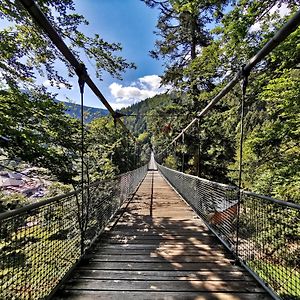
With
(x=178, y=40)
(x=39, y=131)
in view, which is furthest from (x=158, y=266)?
(x=178, y=40)

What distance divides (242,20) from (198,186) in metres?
2.63

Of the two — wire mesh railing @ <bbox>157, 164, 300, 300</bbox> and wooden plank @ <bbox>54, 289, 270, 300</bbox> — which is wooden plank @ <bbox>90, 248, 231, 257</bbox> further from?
wooden plank @ <bbox>54, 289, 270, 300</bbox>

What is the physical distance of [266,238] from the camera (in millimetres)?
2090

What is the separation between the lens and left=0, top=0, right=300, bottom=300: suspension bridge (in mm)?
1637

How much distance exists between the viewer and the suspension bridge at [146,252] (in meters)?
1.64

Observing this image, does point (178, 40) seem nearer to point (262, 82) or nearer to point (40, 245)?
point (262, 82)

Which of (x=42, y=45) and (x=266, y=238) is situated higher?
(x=42, y=45)

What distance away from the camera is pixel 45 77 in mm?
4270

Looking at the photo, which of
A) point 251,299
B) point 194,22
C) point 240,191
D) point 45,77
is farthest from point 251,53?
point 194,22

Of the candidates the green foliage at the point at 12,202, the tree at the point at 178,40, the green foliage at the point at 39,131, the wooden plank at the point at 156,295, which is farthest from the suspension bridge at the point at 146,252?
the tree at the point at 178,40

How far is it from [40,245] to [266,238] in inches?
64.4

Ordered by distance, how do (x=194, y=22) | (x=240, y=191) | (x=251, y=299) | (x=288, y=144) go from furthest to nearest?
(x=194, y=22) < (x=288, y=144) < (x=240, y=191) < (x=251, y=299)

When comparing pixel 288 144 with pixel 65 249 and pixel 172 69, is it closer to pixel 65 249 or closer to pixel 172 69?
pixel 65 249

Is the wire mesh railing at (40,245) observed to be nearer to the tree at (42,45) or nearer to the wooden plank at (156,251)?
the wooden plank at (156,251)
